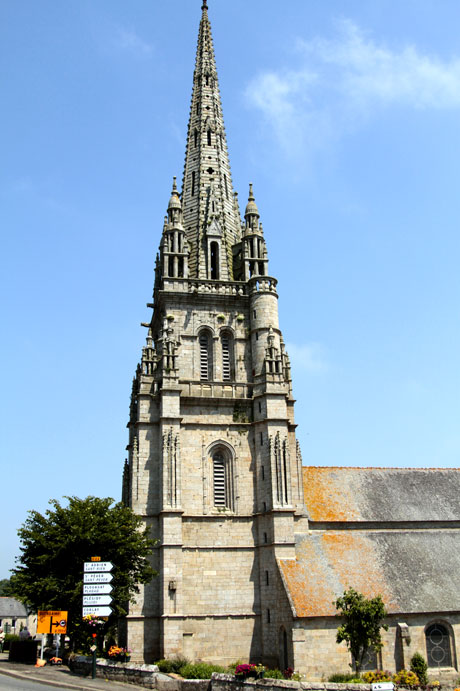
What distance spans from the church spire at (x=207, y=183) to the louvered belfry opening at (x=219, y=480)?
35.0 feet

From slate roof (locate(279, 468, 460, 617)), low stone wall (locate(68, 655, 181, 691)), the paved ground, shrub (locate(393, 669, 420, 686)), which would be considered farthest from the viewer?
slate roof (locate(279, 468, 460, 617))

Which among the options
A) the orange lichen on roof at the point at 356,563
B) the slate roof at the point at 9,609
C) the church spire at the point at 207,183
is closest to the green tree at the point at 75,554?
the orange lichen on roof at the point at 356,563

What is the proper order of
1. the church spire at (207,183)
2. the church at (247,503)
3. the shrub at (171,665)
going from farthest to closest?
the church spire at (207,183) → the church at (247,503) → the shrub at (171,665)

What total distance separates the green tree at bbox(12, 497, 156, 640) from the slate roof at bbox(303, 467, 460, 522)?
10.2 metres

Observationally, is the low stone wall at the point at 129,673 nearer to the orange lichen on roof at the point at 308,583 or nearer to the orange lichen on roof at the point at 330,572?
the orange lichen on roof at the point at 308,583

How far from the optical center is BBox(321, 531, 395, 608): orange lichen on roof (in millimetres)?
32219

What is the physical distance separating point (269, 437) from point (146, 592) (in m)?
9.53

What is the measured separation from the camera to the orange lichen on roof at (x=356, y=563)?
106ft

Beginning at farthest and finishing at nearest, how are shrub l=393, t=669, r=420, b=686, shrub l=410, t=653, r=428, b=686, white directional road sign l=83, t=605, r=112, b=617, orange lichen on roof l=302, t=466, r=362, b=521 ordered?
orange lichen on roof l=302, t=466, r=362, b=521
shrub l=410, t=653, r=428, b=686
shrub l=393, t=669, r=420, b=686
white directional road sign l=83, t=605, r=112, b=617

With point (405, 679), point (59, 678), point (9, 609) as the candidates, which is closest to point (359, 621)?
point (405, 679)

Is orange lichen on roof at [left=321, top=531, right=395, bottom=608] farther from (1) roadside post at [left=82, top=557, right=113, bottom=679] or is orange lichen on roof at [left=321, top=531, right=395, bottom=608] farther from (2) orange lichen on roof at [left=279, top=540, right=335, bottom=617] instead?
(1) roadside post at [left=82, top=557, right=113, bottom=679]

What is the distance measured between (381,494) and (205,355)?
12.6 metres


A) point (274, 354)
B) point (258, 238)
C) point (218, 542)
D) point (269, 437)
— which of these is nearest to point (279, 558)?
point (218, 542)

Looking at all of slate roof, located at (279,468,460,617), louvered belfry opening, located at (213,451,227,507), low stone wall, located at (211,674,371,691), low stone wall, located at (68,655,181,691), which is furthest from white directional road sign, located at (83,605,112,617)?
louvered belfry opening, located at (213,451,227,507)
